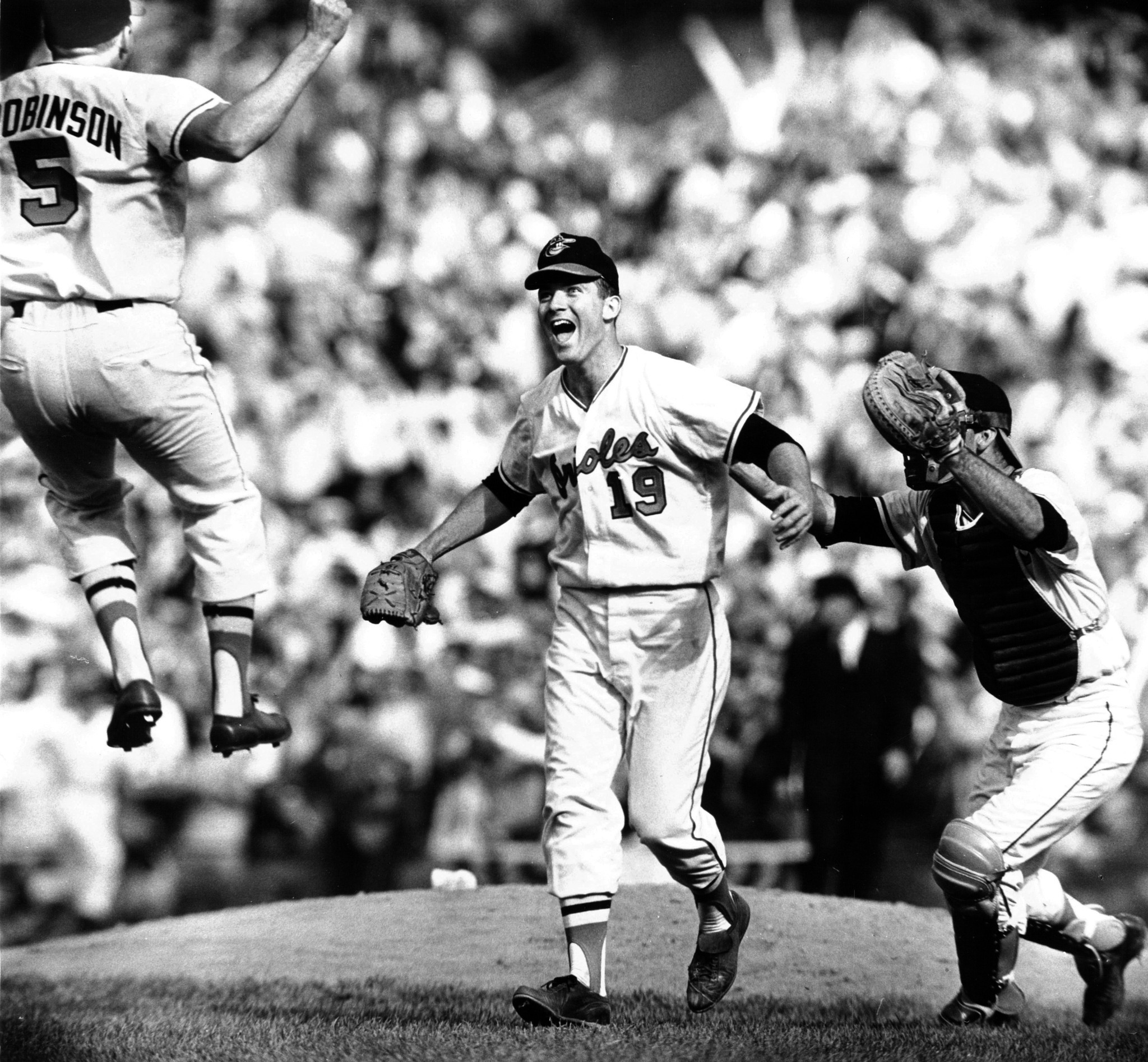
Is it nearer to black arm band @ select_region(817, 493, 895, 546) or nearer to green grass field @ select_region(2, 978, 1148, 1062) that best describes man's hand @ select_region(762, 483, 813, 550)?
black arm band @ select_region(817, 493, 895, 546)

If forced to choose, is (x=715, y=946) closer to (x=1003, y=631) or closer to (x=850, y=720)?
(x=1003, y=631)

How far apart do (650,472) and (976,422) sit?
95cm

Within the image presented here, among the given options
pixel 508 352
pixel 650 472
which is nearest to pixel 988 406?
pixel 650 472

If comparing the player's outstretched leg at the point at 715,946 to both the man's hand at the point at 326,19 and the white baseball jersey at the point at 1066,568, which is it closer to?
the white baseball jersey at the point at 1066,568

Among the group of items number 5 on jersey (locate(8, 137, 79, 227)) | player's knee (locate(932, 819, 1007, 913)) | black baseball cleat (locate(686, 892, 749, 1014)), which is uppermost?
number 5 on jersey (locate(8, 137, 79, 227))

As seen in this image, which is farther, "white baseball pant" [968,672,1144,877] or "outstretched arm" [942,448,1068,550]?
"white baseball pant" [968,672,1144,877]

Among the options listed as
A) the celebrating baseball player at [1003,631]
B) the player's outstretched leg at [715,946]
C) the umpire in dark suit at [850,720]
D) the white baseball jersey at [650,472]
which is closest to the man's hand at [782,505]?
the white baseball jersey at [650,472]

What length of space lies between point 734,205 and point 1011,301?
6.17ft

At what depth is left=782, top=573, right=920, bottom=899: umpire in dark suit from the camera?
7691 mm

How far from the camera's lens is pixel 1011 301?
9664 millimetres

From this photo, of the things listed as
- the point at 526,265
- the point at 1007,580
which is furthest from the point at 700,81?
the point at 1007,580

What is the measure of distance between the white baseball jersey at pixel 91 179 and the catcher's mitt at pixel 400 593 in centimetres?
100

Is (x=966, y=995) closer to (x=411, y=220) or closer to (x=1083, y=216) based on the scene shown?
(x=1083, y=216)

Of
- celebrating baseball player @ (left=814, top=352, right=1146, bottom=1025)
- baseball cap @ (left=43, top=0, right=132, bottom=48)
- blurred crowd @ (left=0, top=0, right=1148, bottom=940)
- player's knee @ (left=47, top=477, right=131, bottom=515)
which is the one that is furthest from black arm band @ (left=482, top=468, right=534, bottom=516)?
blurred crowd @ (left=0, top=0, right=1148, bottom=940)
